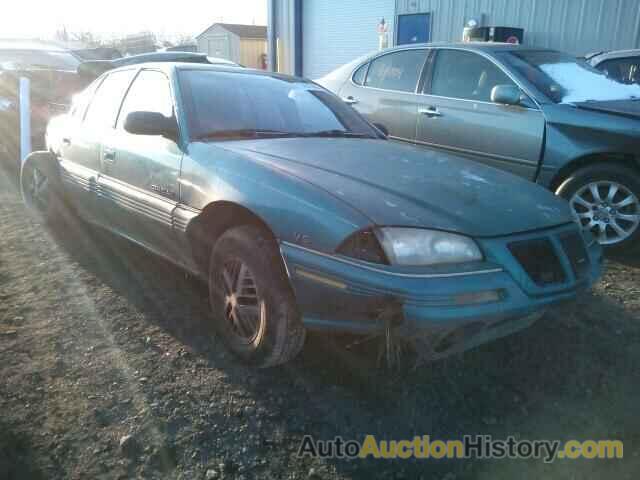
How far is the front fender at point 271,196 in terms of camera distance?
213 cm

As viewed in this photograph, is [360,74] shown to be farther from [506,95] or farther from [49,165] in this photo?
[49,165]

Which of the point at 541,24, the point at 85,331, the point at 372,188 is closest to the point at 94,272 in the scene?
the point at 85,331

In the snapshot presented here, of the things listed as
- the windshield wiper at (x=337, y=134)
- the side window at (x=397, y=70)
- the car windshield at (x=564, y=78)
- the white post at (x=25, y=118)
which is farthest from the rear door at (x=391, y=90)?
the white post at (x=25, y=118)

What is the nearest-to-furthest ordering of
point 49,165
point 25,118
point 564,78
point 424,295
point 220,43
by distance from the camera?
point 424,295 → point 49,165 → point 564,78 → point 25,118 → point 220,43

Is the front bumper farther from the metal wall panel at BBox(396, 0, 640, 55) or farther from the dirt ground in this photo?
the metal wall panel at BBox(396, 0, 640, 55)

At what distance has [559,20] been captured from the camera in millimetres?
9930

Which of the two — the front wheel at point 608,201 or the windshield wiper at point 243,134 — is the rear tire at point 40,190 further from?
the front wheel at point 608,201

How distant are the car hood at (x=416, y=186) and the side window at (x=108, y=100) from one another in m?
1.36

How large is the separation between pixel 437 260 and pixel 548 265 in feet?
1.68

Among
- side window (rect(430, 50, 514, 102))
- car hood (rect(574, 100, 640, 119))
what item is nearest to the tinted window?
car hood (rect(574, 100, 640, 119))

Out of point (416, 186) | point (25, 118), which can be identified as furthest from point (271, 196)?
point (25, 118)

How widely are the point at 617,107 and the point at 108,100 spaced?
12.5ft

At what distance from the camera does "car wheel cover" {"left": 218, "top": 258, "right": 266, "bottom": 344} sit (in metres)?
2.49

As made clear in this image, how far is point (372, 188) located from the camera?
2322 millimetres
